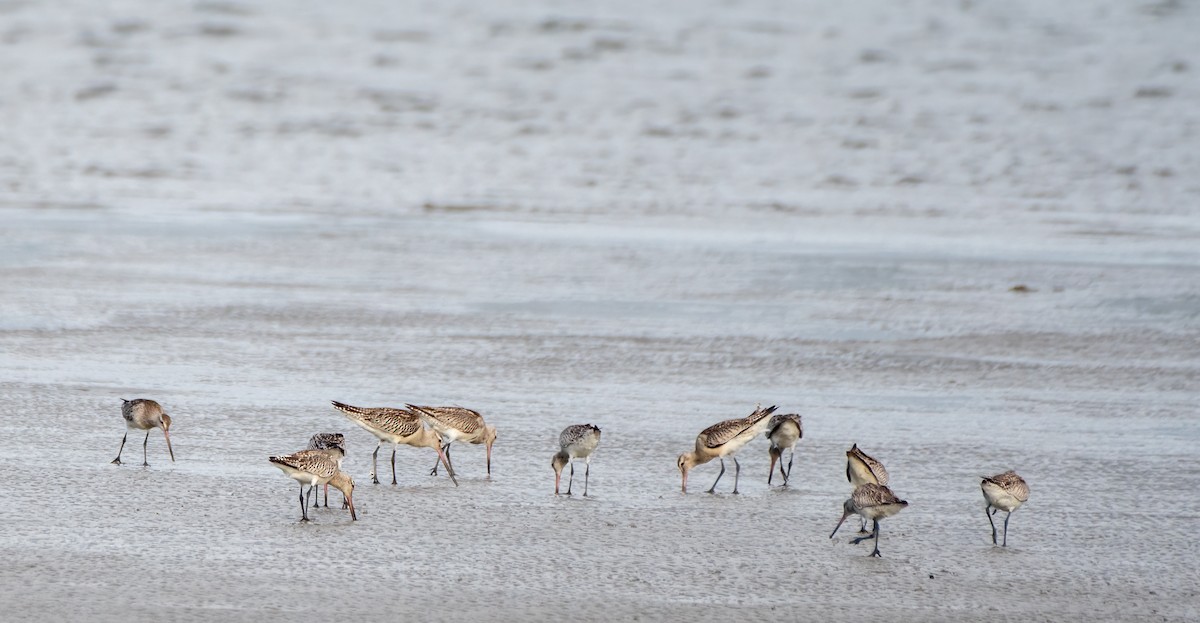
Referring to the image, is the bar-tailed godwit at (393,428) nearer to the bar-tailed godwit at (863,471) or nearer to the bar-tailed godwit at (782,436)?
the bar-tailed godwit at (782,436)

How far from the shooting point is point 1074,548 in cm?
715

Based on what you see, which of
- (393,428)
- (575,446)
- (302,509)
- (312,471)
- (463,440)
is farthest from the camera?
(463,440)

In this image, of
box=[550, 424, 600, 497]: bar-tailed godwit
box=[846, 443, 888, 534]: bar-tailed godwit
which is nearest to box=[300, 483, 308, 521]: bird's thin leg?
box=[550, 424, 600, 497]: bar-tailed godwit

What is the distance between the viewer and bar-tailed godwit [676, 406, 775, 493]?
8070mm

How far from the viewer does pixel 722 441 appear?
319 inches

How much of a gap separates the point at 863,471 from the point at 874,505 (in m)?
0.54

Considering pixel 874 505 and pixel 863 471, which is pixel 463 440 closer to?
pixel 863 471

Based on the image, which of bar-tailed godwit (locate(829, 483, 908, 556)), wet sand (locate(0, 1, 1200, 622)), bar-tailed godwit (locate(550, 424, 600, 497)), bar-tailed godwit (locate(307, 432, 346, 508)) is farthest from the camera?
bar-tailed godwit (locate(550, 424, 600, 497))

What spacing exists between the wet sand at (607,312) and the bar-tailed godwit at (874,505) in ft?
0.52

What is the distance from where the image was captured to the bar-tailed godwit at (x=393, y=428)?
26.6 feet

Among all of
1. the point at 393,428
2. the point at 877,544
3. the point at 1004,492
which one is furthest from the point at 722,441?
the point at 393,428

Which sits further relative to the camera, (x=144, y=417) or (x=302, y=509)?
(x=144, y=417)

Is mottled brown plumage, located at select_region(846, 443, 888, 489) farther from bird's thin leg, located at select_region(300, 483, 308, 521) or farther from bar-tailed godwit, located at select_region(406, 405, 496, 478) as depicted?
bird's thin leg, located at select_region(300, 483, 308, 521)

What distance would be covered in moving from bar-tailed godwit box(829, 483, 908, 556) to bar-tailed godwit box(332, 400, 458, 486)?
220 cm
